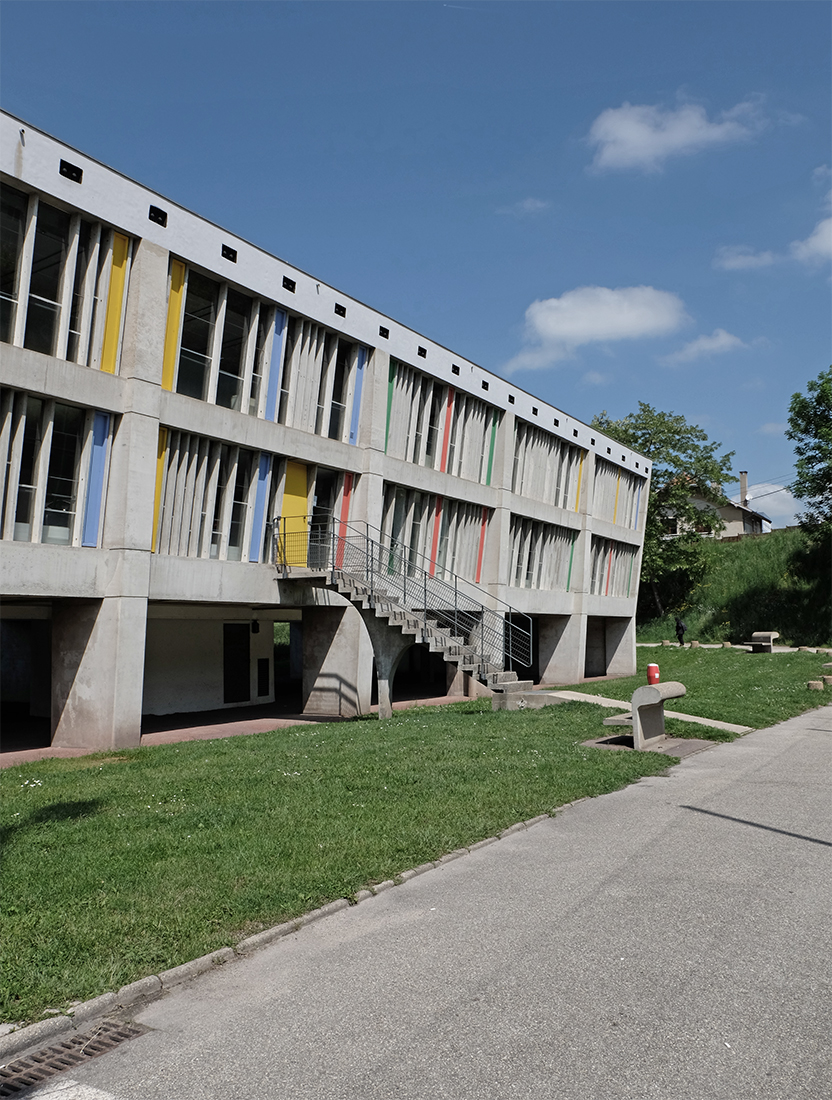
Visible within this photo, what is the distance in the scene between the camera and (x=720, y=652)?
41.5 meters

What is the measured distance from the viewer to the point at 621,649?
41906 millimetres

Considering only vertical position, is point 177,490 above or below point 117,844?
above

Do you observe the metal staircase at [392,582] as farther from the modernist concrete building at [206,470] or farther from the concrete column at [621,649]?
the concrete column at [621,649]

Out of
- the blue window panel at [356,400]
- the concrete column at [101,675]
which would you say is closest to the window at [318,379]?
the blue window panel at [356,400]

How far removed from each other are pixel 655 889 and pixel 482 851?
72.9 inches

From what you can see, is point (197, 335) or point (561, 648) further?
point (561, 648)

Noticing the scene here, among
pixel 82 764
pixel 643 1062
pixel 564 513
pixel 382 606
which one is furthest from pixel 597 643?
pixel 643 1062

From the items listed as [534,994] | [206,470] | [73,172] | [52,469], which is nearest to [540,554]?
[206,470]

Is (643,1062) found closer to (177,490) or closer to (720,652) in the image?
(177,490)

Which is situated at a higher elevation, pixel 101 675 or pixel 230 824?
pixel 101 675

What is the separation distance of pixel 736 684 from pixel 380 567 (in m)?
11.8

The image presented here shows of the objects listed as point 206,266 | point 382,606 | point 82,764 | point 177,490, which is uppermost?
point 206,266

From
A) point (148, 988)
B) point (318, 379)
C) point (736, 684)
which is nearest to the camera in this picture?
point (148, 988)

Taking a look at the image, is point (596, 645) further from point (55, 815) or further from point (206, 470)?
point (55, 815)
